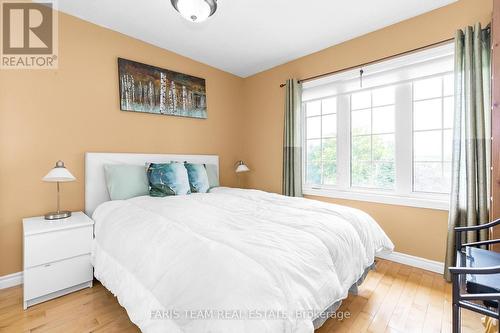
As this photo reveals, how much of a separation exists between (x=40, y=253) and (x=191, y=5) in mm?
2159

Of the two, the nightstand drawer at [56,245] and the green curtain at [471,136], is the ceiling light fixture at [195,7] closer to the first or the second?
the nightstand drawer at [56,245]

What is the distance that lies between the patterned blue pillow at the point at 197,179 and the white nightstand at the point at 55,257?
1.05m

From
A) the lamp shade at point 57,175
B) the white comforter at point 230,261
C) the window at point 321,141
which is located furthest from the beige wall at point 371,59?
the lamp shade at point 57,175

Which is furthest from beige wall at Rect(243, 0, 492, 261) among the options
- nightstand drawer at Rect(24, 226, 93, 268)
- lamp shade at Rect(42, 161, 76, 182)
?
lamp shade at Rect(42, 161, 76, 182)

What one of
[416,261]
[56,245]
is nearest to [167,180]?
[56,245]

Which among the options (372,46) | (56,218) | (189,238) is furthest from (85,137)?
(372,46)

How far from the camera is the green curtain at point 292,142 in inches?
124

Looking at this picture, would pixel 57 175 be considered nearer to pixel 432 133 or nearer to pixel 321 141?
pixel 321 141

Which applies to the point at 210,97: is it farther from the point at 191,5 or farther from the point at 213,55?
the point at 191,5

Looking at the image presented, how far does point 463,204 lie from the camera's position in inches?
77.7

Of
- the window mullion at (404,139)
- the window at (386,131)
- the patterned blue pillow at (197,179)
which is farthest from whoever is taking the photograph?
the patterned blue pillow at (197,179)

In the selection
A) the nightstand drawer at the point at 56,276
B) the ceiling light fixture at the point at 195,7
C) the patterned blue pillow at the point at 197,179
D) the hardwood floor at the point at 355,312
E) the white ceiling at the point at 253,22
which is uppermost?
the white ceiling at the point at 253,22

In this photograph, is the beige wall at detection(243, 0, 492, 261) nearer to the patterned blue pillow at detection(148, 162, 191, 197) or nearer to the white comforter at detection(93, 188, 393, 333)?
the white comforter at detection(93, 188, 393, 333)

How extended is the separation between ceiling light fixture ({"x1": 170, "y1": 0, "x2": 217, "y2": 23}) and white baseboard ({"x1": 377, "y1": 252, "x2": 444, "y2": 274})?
294 cm
